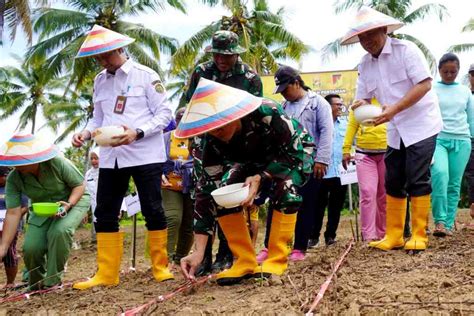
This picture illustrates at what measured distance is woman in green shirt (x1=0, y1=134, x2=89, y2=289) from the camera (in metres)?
→ 4.48

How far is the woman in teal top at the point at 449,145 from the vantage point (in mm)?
5219

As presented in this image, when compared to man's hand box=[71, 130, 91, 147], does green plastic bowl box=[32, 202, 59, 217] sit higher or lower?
lower

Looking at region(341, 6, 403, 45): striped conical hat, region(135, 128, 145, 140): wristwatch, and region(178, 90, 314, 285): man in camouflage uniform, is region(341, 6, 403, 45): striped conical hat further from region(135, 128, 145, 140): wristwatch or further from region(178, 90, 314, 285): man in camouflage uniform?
region(135, 128, 145, 140): wristwatch

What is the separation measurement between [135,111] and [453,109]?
2938 millimetres

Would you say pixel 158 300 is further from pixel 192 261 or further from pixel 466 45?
pixel 466 45

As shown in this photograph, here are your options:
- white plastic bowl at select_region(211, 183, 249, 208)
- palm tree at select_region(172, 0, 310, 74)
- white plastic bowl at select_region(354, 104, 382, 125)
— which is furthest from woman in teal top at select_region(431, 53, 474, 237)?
palm tree at select_region(172, 0, 310, 74)

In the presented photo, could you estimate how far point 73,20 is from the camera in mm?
22031

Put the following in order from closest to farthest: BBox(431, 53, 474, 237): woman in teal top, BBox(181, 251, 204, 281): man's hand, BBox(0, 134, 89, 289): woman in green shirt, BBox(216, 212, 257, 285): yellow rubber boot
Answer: BBox(181, 251, 204, 281): man's hand < BBox(216, 212, 257, 285): yellow rubber boot < BBox(0, 134, 89, 289): woman in green shirt < BBox(431, 53, 474, 237): woman in teal top

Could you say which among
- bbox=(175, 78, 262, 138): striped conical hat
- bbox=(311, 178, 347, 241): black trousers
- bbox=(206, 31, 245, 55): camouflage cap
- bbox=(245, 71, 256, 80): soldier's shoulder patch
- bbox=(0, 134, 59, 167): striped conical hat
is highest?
bbox=(206, 31, 245, 55): camouflage cap

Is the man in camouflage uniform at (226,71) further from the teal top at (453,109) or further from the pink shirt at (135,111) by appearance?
the teal top at (453,109)

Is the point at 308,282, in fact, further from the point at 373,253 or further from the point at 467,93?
the point at 467,93

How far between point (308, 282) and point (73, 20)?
20.6m

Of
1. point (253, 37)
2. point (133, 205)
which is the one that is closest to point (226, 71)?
point (133, 205)

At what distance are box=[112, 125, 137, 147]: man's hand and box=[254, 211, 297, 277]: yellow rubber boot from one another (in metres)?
1.07
